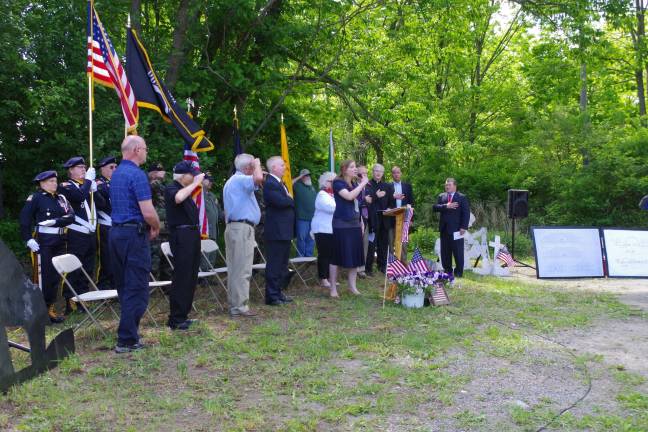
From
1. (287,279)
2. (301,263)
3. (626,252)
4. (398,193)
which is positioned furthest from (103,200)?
(626,252)

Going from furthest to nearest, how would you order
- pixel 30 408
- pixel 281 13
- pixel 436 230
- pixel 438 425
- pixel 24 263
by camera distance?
pixel 436 230, pixel 281 13, pixel 24 263, pixel 30 408, pixel 438 425

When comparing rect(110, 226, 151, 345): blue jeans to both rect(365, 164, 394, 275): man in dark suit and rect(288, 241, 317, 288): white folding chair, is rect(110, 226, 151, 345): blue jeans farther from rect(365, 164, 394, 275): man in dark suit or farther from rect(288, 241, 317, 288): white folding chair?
rect(365, 164, 394, 275): man in dark suit

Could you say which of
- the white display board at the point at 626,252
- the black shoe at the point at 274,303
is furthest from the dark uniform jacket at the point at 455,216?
the black shoe at the point at 274,303

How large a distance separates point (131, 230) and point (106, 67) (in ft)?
9.31

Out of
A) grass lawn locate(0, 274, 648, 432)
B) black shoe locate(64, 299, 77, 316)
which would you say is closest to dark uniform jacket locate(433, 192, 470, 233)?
grass lawn locate(0, 274, 648, 432)

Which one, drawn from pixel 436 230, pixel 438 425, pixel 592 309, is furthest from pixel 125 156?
pixel 436 230

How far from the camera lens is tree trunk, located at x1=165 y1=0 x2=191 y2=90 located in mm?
9836

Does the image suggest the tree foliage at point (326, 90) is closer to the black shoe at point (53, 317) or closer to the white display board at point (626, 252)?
the black shoe at point (53, 317)

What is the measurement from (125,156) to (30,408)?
2322 millimetres

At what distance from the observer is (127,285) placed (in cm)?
580

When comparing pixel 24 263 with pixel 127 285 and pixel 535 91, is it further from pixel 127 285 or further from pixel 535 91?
pixel 535 91

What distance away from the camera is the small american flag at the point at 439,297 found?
8227 millimetres

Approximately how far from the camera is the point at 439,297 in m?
8.29

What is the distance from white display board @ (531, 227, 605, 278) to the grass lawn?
351 centimetres
